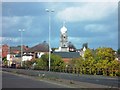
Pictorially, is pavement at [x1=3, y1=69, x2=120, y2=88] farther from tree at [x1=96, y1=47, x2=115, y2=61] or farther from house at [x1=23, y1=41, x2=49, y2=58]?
house at [x1=23, y1=41, x2=49, y2=58]

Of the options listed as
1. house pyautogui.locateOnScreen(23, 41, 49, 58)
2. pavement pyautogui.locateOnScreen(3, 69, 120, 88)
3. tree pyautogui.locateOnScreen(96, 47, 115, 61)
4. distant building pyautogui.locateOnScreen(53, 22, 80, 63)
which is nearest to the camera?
pavement pyautogui.locateOnScreen(3, 69, 120, 88)

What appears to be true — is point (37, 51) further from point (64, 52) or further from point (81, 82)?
point (81, 82)

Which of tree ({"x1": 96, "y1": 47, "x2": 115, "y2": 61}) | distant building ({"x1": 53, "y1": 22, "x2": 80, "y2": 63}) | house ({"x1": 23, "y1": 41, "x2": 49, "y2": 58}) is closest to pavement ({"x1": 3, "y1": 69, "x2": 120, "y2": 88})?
tree ({"x1": 96, "y1": 47, "x2": 115, "y2": 61})

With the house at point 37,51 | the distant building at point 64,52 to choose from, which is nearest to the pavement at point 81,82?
the distant building at point 64,52

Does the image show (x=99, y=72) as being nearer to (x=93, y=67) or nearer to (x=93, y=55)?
(x=93, y=67)

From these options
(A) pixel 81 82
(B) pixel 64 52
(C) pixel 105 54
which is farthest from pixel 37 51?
(A) pixel 81 82

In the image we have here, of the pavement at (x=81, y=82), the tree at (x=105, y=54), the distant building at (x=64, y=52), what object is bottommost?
the pavement at (x=81, y=82)

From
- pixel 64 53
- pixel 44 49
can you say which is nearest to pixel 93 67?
pixel 64 53

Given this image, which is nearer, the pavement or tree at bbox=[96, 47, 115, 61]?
the pavement

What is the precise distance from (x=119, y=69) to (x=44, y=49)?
121m

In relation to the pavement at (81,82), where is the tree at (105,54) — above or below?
above

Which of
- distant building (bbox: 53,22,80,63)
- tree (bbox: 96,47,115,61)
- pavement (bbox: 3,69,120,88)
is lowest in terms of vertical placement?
pavement (bbox: 3,69,120,88)

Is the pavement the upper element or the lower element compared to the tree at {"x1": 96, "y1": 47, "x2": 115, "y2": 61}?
lower

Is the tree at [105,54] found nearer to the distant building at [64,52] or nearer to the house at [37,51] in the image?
the distant building at [64,52]
